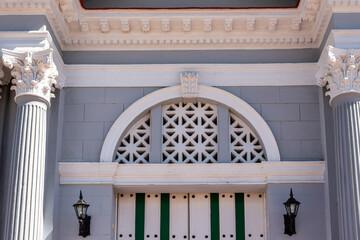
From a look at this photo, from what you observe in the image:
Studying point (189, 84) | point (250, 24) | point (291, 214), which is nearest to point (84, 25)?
point (189, 84)

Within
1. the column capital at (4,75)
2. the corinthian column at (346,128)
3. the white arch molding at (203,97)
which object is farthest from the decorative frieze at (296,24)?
the column capital at (4,75)

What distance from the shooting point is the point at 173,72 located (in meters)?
12.7

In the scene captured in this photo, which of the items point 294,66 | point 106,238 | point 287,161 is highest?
point 294,66


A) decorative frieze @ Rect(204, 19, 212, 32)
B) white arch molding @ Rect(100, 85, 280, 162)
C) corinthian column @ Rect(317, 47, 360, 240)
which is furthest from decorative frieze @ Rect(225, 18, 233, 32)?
corinthian column @ Rect(317, 47, 360, 240)

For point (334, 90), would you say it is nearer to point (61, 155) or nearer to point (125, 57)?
point (125, 57)

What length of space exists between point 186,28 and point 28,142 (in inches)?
142

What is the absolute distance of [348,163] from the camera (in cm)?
1077

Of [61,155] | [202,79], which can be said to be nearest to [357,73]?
[202,79]

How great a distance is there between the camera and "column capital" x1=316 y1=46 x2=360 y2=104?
11.2 m

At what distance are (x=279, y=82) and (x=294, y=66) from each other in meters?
0.40

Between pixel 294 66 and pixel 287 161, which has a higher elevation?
pixel 294 66

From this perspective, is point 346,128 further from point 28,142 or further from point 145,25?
point 28,142

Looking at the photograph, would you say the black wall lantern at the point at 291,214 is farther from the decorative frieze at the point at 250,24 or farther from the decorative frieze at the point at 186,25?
the decorative frieze at the point at 186,25

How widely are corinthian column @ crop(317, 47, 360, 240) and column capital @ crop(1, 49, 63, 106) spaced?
458 centimetres
